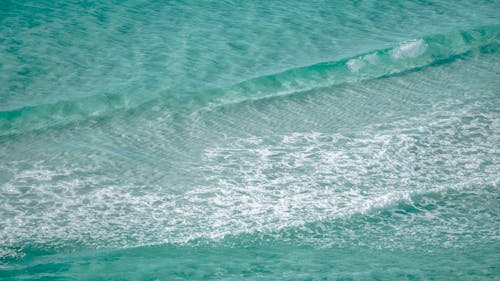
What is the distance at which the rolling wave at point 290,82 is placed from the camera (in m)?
6.84

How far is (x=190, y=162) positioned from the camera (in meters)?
5.84

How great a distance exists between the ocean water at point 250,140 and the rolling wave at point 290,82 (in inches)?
1.1

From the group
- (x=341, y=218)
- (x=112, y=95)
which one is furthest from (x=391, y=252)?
(x=112, y=95)

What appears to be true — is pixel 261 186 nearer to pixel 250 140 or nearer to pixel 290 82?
pixel 250 140

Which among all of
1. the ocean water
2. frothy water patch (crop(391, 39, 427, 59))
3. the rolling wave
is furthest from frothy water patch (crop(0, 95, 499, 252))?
frothy water patch (crop(391, 39, 427, 59))

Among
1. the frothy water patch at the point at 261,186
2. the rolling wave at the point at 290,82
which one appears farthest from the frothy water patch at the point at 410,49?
the frothy water patch at the point at 261,186

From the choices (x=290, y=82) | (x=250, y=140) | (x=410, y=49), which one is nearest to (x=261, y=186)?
(x=250, y=140)

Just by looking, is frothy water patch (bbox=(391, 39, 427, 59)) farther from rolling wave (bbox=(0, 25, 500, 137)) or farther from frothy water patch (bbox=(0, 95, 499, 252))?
frothy water patch (bbox=(0, 95, 499, 252))

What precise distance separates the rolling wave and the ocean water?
0.03 meters

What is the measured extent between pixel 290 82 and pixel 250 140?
1.69 meters

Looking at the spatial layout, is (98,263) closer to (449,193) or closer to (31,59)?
(449,193)

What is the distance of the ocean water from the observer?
454 centimetres

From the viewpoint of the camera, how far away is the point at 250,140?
244 inches

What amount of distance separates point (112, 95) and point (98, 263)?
3275 millimetres
